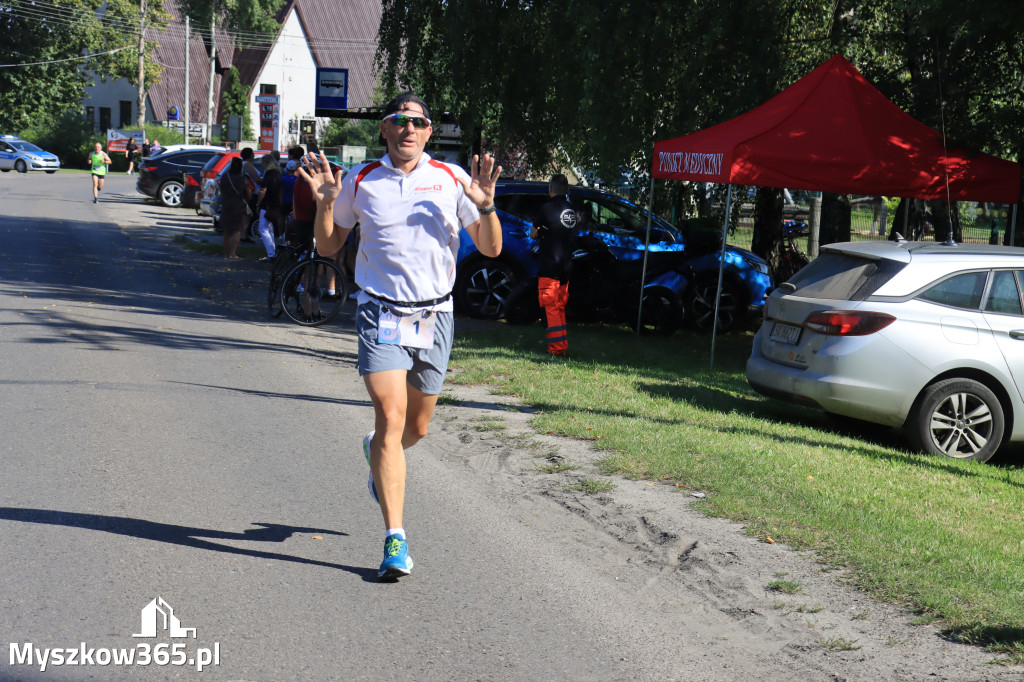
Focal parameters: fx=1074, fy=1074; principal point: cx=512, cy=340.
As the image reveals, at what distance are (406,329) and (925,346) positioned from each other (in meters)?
4.79

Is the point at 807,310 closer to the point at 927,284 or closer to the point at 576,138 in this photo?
the point at 927,284

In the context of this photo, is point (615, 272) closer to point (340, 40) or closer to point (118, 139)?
point (118, 139)

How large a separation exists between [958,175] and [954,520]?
589 centimetres

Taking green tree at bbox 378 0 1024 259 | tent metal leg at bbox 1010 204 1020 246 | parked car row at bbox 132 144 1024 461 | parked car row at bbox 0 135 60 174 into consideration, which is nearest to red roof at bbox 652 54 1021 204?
green tree at bbox 378 0 1024 259

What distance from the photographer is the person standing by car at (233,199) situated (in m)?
19.0

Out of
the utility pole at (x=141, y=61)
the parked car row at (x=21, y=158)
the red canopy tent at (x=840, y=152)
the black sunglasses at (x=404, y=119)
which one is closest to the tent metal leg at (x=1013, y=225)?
the red canopy tent at (x=840, y=152)

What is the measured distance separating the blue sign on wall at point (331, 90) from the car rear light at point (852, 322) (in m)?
20.4

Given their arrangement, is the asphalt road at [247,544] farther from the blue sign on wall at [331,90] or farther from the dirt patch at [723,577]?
the blue sign on wall at [331,90]

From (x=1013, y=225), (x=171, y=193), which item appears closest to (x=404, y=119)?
A: (x=1013, y=225)

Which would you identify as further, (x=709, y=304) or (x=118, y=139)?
(x=118, y=139)

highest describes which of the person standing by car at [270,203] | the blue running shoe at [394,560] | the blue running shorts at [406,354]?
the person standing by car at [270,203]

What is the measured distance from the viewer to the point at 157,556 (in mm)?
5066

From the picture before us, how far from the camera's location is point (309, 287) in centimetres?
1292

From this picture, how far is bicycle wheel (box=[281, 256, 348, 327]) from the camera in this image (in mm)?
12906
